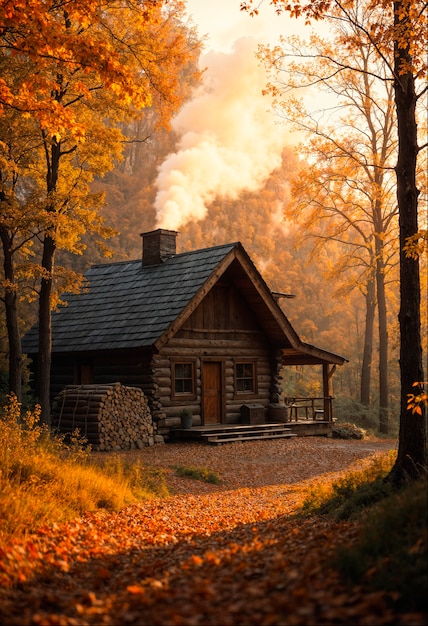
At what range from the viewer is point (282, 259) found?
5603cm

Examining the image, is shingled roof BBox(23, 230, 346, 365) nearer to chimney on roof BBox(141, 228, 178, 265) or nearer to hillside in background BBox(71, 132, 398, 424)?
chimney on roof BBox(141, 228, 178, 265)

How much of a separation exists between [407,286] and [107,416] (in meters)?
10.3

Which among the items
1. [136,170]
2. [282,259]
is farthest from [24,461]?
[136,170]

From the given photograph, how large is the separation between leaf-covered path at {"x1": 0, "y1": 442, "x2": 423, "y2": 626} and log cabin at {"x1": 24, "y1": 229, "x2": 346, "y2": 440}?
10.0m

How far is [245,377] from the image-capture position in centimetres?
2278

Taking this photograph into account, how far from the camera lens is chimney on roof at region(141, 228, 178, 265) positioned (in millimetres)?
23609

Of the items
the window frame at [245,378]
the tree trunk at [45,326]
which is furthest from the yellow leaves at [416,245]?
the window frame at [245,378]

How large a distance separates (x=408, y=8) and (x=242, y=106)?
4545cm

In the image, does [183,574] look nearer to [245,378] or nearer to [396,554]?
[396,554]

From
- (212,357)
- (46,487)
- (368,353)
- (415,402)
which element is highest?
(368,353)

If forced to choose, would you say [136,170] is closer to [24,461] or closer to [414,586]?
[24,461]

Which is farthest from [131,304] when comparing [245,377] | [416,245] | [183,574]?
[183,574]

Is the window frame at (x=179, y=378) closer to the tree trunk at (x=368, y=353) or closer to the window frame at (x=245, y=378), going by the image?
the window frame at (x=245, y=378)

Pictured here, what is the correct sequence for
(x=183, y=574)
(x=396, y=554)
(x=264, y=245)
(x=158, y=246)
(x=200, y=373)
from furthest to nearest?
(x=264, y=245), (x=158, y=246), (x=200, y=373), (x=183, y=574), (x=396, y=554)
